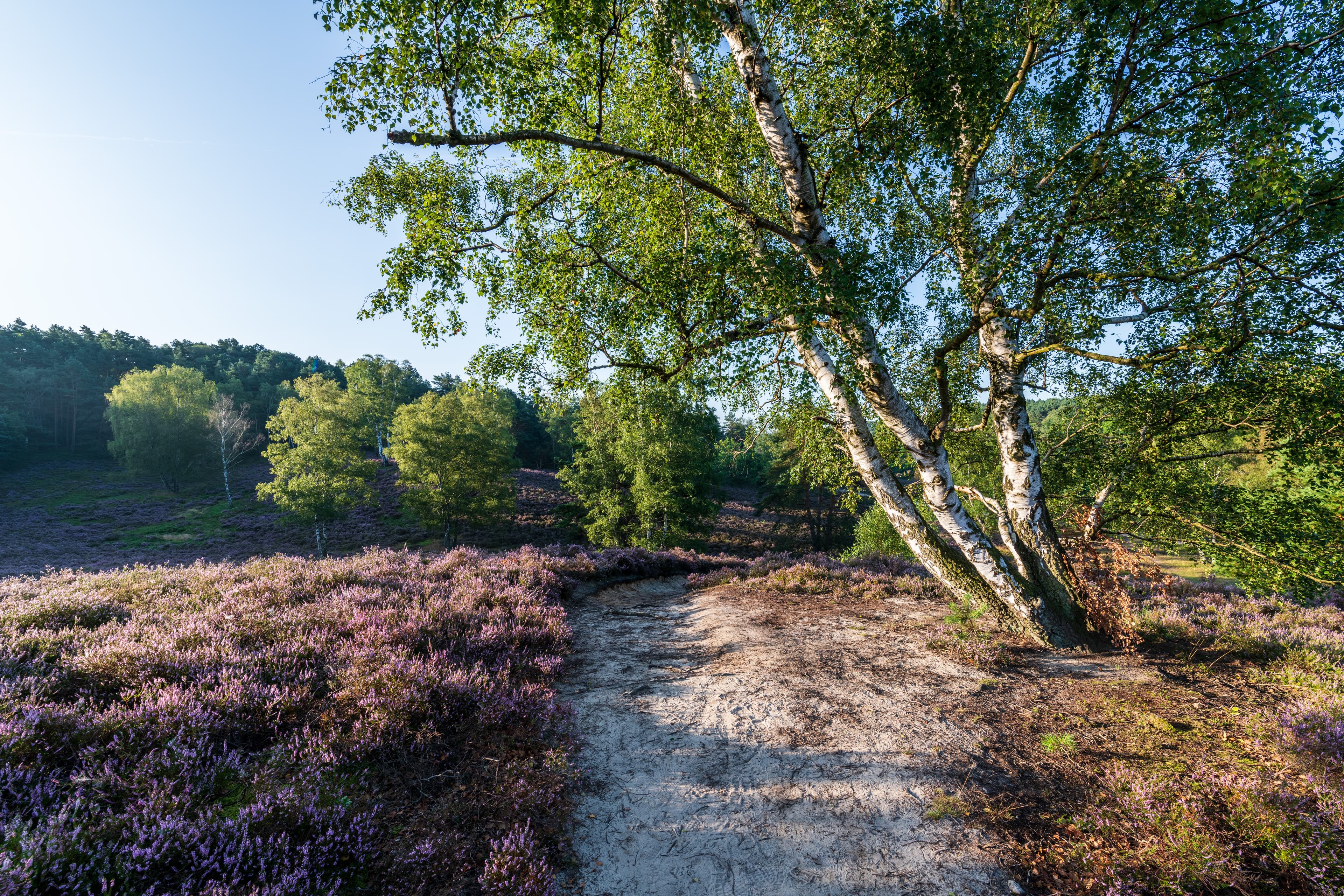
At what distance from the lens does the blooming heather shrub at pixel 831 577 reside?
1098cm

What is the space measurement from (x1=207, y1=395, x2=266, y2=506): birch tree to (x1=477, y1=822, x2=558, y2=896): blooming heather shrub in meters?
47.0

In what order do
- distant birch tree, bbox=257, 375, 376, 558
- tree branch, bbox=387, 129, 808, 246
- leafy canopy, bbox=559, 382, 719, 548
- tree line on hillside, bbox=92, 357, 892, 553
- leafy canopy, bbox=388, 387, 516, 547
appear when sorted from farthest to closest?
distant birch tree, bbox=257, 375, 376, 558 < leafy canopy, bbox=388, 387, 516, 547 < tree line on hillside, bbox=92, 357, 892, 553 < leafy canopy, bbox=559, 382, 719, 548 < tree branch, bbox=387, 129, 808, 246

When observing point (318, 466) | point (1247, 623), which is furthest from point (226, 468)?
point (1247, 623)

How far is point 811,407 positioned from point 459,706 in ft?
20.5

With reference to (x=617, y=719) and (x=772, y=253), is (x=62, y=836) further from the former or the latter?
(x=772, y=253)

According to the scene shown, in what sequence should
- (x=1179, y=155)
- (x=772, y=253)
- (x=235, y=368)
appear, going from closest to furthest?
(x=1179, y=155), (x=772, y=253), (x=235, y=368)

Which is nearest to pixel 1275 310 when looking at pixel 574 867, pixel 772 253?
pixel 772 253

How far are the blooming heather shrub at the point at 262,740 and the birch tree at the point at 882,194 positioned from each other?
411cm

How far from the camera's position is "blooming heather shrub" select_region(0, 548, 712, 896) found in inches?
97.9

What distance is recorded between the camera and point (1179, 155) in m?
5.57

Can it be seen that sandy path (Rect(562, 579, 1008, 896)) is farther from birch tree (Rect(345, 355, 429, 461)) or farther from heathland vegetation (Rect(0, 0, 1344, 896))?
birch tree (Rect(345, 355, 429, 461))

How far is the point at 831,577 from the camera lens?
40.5 ft

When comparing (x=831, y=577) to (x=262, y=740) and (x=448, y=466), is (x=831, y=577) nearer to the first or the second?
(x=262, y=740)

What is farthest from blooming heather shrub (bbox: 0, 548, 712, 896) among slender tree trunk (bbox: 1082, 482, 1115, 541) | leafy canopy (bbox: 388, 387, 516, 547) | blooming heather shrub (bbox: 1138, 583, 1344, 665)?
leafy canopy (bbox: 388, 387, 516, 547)
